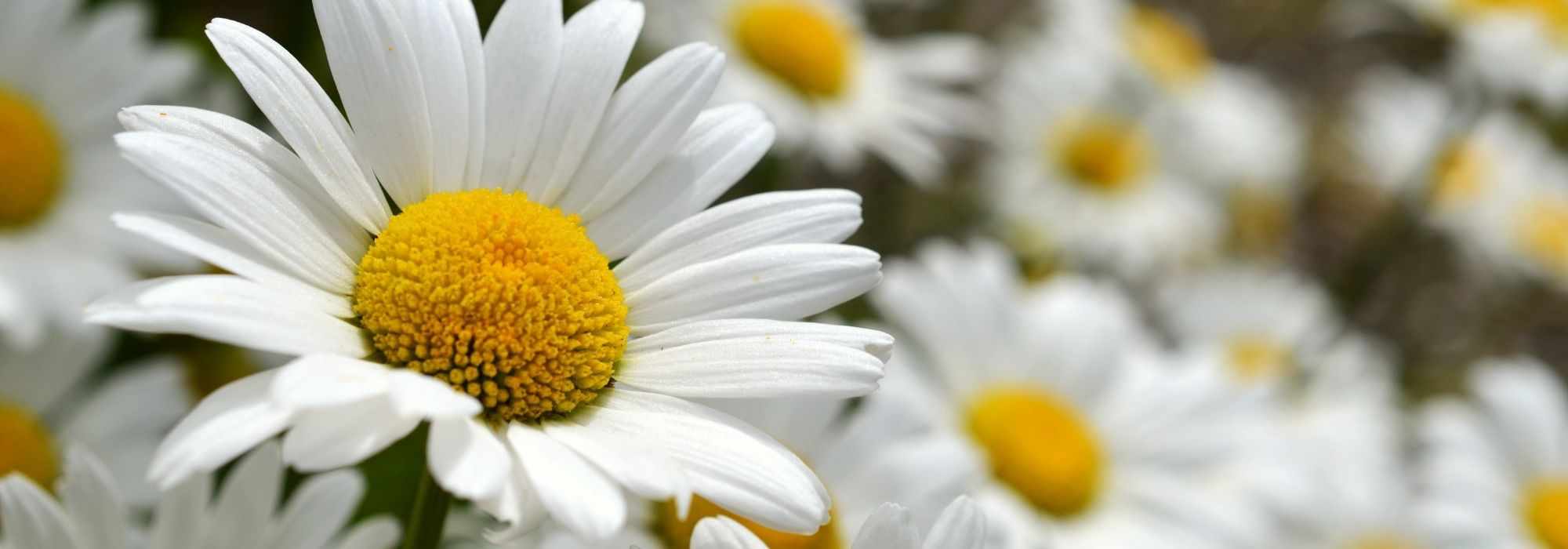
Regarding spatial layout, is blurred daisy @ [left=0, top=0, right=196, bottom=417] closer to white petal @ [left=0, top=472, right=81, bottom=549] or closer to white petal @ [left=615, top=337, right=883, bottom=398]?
white petal @ [left=0, top=472, right=81, bottom=549]

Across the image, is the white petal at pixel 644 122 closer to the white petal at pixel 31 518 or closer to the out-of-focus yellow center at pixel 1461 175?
the white petal at pixel 31 518

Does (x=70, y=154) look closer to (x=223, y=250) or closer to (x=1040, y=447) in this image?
(x=223, y=250)

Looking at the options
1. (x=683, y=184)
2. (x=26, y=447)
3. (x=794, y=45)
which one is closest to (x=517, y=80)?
(x=683, y=184)

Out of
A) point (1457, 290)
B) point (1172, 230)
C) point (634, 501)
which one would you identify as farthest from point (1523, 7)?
point (634, 501)

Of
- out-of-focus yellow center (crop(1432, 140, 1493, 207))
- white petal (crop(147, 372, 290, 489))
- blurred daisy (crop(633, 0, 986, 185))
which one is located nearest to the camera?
white petal (crop(147, 372, 290, 489))

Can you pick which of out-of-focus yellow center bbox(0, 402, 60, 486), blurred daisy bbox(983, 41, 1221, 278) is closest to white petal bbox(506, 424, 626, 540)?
out-of-focus yellow center bbox(0, 402, 60, 486)

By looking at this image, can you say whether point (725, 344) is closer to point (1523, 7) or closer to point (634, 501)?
point (634, 501)
